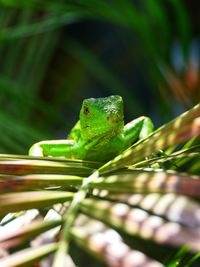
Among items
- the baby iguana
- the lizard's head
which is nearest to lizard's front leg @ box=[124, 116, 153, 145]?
the baby iguana

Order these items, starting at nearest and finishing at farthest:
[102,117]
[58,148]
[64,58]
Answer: [102,117] → [58,148] → [64,58]

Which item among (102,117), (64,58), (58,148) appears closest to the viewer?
(102,117)

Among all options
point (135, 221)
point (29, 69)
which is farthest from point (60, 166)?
point (29, 69)

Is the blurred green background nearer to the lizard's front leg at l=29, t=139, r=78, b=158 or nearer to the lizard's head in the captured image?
the lizard's front leg at l=29, t=139, r=78, b=158

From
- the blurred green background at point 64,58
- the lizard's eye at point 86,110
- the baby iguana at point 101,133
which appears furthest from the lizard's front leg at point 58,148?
the blurred green background at point 64,58

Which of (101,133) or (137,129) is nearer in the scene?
(101,133)

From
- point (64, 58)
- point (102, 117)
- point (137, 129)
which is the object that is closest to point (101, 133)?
point (102, 117)

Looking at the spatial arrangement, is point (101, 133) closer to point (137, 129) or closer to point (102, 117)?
point (102, 117)

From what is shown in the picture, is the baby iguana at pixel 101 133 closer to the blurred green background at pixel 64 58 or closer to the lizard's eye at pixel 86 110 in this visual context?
the lizard's eye at pixel 86 110
